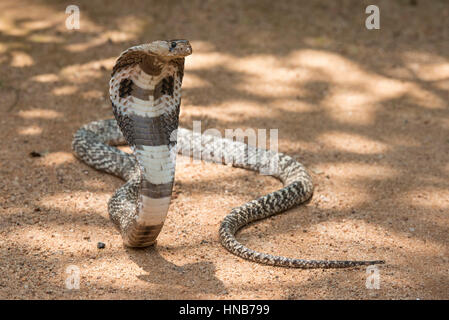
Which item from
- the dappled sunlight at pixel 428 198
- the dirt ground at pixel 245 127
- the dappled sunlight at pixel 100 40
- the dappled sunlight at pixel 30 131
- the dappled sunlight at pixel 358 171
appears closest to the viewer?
the dirt ground at pixel 245 127

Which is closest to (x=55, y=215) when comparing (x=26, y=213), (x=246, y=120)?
(x=26, y=213)

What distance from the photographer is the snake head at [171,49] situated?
4.68 m

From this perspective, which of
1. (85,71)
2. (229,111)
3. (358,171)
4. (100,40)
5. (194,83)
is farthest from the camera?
(100,40)

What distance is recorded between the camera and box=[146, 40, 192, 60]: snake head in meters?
4.68

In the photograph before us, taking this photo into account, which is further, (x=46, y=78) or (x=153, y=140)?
(x=46, y=78)

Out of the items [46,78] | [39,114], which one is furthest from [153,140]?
[46,78]

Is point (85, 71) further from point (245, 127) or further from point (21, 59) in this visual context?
point (245, 127)

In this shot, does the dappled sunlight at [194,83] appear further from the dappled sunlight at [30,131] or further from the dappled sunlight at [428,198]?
the dappled sunlight at [428,198]

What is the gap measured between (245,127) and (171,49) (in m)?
3.93

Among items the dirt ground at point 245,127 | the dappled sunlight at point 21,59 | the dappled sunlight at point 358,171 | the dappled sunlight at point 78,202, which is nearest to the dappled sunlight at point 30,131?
the dirt ground at point 245,127

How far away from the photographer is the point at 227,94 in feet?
30.5

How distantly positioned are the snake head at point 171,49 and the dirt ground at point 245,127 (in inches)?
75.3

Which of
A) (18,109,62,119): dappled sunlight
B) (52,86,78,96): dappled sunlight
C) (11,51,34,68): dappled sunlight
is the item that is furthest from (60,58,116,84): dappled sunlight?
(18,109,62,119): dappled sunlight

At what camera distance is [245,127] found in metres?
8.55
